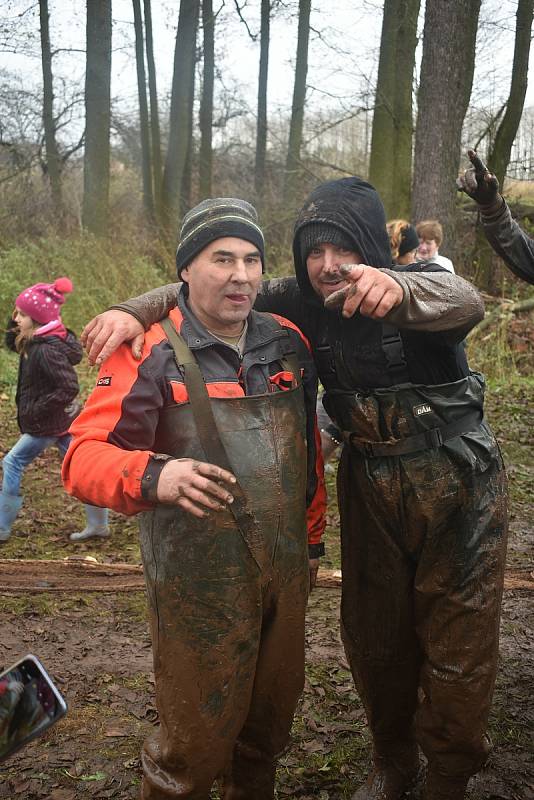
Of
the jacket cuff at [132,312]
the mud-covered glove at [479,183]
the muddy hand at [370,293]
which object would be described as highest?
the mud-covered glove at [479,183]

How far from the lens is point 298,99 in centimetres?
2161

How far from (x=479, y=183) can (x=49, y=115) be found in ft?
65.7

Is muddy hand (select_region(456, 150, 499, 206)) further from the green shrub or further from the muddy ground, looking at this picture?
the green shrub

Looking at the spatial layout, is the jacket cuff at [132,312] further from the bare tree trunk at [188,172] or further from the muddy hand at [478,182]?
the bare tree trunk at [188,172]

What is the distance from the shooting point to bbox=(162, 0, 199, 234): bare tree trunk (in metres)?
17.4

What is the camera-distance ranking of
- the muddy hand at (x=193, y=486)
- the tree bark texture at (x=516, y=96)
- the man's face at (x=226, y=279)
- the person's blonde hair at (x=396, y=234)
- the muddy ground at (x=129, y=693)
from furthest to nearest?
the tree bark texture at (x=516, y=96)
the person's blonde hair at (x=396, y=234)
the muddy ground at (x=129, y=693)
the man's face at (x=226, y=279)
the muddy hand at (x=193, y=486)

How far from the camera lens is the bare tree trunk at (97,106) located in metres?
15.3

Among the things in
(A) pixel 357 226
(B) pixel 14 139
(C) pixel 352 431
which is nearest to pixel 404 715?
(C) pixel 352 431

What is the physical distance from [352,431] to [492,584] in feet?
2.48

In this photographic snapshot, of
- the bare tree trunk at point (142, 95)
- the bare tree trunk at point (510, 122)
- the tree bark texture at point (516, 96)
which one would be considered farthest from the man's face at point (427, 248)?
the bare tree trunk at point (142, 95)

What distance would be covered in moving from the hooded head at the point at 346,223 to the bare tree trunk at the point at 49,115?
16170 mm

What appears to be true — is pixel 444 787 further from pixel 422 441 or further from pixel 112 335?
pixel 112 335

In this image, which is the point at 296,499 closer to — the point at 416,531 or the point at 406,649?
the point at 416,531

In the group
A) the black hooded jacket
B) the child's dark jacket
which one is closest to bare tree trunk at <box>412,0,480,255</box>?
the child's dark jacket
